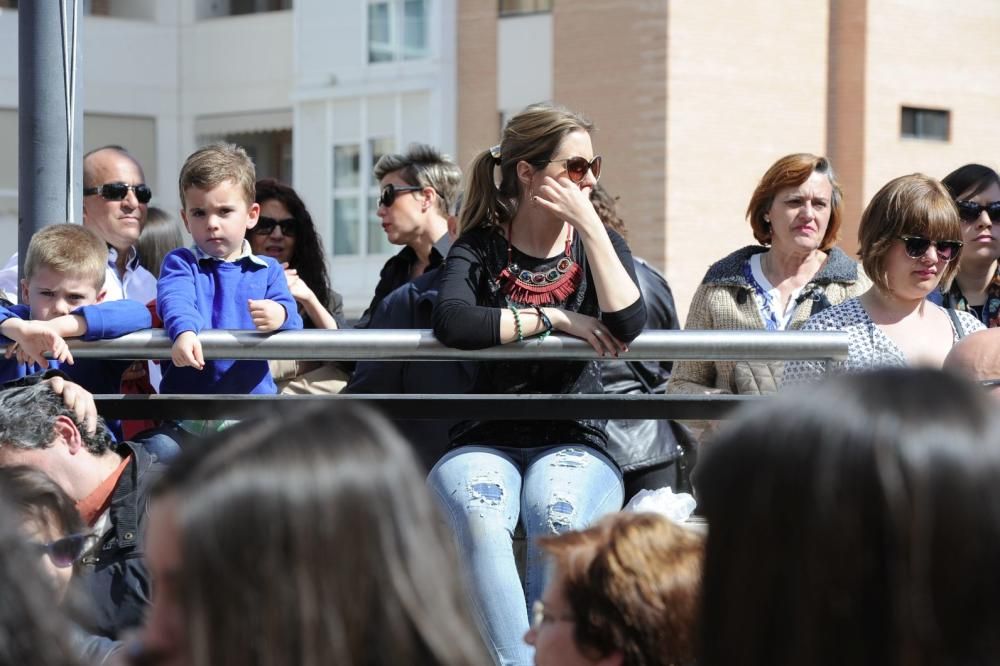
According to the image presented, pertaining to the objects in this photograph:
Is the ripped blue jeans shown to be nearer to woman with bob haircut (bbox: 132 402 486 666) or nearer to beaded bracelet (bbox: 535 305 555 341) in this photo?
beaded bracelet (bbox: 535 305 555 341)

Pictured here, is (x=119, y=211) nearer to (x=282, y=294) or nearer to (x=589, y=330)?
(x=282, y=294)

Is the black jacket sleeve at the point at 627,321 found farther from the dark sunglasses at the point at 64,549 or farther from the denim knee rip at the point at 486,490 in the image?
the dark sunglasses at the point at 64,549

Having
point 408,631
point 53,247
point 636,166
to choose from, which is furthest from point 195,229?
point 636,166

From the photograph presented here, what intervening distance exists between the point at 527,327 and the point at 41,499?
1.52 meters

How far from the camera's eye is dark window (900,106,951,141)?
26.7 meters

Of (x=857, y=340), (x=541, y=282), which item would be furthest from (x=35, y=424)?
(x=857, y=340)

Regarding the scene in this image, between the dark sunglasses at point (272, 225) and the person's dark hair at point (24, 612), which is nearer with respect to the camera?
the person's dark hair at point (24, 612)

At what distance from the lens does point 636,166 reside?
24.9 m

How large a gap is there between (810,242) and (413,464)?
13.8 feet

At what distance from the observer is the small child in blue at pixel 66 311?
166 inches

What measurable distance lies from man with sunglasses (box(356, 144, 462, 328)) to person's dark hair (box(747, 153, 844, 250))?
4.16 feet

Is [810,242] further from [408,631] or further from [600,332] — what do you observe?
[408,631]

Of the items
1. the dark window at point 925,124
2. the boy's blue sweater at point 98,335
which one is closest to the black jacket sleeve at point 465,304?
the boy's blue sweater at point 98,335

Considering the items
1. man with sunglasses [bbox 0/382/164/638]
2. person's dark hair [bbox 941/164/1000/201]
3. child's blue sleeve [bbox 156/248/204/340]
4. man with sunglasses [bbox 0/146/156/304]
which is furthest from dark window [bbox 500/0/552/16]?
man with sunglasses [bbox 0/382/164/638]
